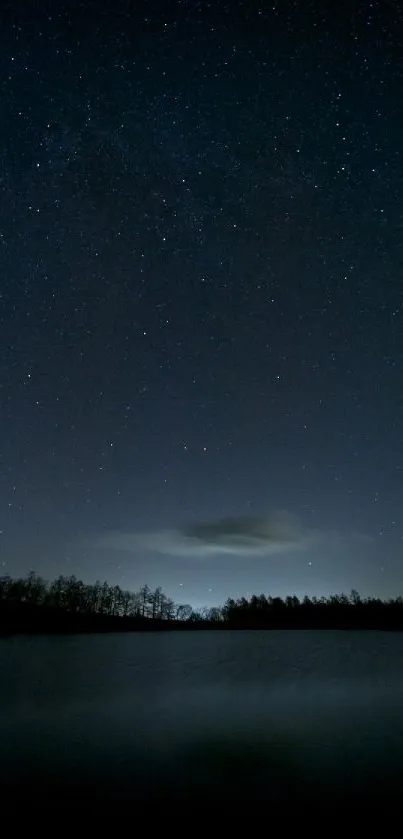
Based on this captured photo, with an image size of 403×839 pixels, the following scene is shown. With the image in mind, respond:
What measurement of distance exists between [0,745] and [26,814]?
7.20 m

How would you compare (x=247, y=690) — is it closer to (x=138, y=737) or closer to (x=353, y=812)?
(x=138, y=737)

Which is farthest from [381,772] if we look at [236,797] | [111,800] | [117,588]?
[117,588]

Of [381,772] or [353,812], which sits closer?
[353,812]

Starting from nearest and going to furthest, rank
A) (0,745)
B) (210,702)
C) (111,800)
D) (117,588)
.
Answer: (111,800) < (0,745) < (210,702) < (117,588)

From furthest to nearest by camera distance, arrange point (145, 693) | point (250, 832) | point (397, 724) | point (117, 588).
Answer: point (117, 588) < point (145, 693) < point (397, 724) < point (250, 832)

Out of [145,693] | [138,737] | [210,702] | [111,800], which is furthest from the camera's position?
[145,693]

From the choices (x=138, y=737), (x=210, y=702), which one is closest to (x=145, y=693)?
(x=210, y=702)

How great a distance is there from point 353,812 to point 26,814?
7.29 m

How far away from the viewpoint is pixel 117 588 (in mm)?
190000

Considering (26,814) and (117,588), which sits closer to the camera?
(26,814)

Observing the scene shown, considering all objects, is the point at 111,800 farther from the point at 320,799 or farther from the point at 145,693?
the point at 145,693

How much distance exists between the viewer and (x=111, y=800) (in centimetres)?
1121

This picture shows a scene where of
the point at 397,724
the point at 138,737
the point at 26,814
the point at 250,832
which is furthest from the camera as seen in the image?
the point at 397,724

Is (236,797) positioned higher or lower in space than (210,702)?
higher
